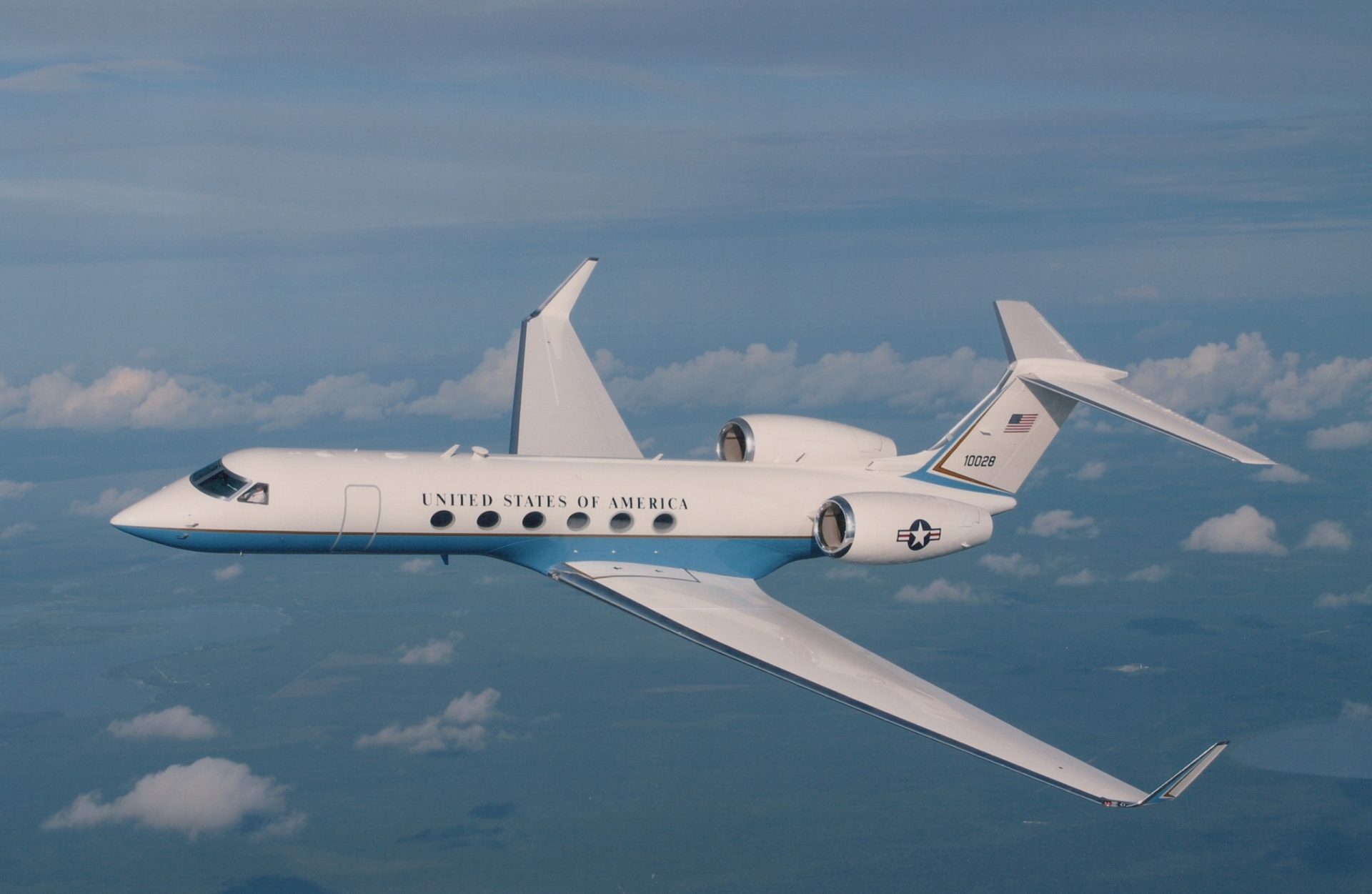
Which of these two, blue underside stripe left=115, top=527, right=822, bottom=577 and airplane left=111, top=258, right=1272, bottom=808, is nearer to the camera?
airplane left=111, top=258, right=1272, bottom=808

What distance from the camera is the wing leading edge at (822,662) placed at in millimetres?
22984

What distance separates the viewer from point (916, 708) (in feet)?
83.3

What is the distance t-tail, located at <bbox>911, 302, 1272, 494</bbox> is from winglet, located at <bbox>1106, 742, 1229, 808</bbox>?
42.5ft

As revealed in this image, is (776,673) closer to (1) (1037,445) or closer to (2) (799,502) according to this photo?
(2) (799,502)

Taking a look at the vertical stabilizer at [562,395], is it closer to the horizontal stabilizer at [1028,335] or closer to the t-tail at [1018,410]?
the t-tail at [1018,410]

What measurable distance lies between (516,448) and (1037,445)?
46.5 ft

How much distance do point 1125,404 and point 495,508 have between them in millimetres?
15783

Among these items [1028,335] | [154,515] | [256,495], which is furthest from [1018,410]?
[154,515]

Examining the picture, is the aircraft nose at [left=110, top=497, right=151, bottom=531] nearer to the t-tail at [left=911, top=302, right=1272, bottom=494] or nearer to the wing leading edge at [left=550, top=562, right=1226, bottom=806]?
the wing leading edge at [left=550, top=562, right=1226, bottom=806]

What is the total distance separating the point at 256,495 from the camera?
95.7 ft

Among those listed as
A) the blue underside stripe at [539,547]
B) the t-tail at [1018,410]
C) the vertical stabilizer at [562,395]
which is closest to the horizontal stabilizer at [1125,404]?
the t-tail at [1018,410]

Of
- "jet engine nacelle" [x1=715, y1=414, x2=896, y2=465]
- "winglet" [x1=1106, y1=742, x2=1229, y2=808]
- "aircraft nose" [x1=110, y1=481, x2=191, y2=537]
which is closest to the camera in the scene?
"winglet" [x1=1106, y1=742, x2=1229, y2=808]

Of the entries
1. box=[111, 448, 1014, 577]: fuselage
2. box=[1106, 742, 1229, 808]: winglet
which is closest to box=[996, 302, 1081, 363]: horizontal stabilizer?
box=[111, 448, 1014, 577]: fuselage

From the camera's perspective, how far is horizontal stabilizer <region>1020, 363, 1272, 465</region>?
29.1 meters
